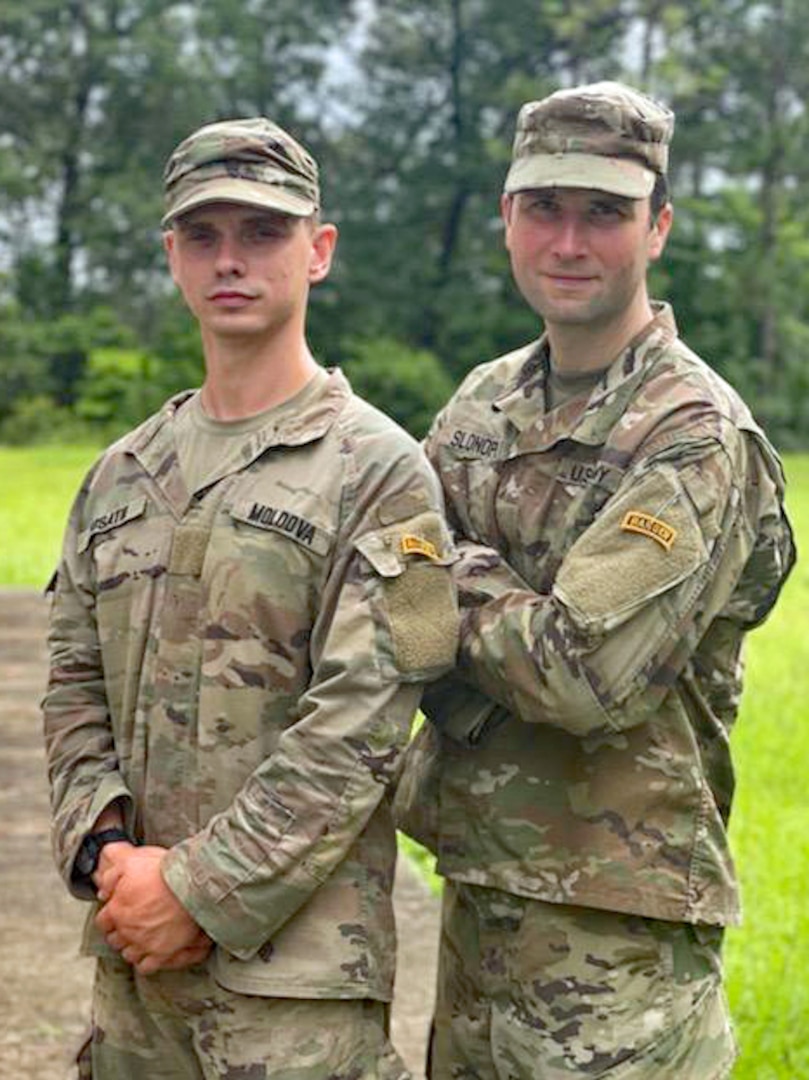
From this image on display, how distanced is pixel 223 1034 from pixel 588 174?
123cm

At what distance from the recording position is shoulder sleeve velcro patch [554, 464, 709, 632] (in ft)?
7.56

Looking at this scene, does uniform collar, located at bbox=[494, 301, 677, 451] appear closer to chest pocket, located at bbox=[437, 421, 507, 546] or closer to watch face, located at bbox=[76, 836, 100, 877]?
chest pocket, located at bbox=[437, 421, 507, 546]

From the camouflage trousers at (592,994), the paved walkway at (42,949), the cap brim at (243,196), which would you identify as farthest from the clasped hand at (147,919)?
the paved walkway at (42,949)

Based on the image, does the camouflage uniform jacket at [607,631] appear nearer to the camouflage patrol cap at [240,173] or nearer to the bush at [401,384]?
the camouflage patrol cap at [240,173]

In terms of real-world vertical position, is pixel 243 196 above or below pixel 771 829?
above

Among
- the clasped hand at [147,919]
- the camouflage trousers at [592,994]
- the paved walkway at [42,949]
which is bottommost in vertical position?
the paved walkway at [42,949]

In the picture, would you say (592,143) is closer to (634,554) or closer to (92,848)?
(634,554)

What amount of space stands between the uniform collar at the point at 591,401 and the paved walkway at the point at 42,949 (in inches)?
67.6

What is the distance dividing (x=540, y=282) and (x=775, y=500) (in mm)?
449

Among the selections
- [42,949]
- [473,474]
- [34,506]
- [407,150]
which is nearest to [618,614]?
[473,474]

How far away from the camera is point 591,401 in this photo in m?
2.51

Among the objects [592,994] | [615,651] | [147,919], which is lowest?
[592,994]

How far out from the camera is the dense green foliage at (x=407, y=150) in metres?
30.5

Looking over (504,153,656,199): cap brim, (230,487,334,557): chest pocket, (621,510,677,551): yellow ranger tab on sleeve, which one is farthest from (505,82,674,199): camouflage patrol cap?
(230,487,334,557): chest pocket
